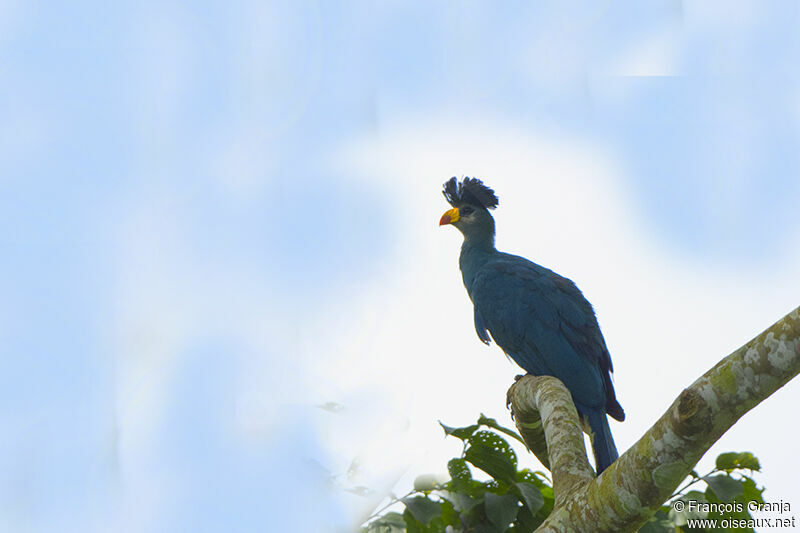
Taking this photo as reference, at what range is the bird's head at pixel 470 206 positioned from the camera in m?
7.02

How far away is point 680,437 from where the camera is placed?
2383mm

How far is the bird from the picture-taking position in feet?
16.9

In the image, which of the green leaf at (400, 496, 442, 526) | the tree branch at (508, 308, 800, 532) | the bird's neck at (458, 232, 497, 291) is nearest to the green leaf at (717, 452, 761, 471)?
the tree branch at (508, 308, 800, 532)

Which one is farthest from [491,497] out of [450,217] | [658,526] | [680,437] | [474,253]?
[450,217]

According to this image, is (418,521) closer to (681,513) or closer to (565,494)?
(565,494)

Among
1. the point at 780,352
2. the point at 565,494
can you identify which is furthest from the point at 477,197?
the point at 780,352

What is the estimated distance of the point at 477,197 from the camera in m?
7.23

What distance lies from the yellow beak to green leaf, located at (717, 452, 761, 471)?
3.96m

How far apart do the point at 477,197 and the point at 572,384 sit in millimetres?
2585

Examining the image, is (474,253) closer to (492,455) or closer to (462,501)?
(492,455)

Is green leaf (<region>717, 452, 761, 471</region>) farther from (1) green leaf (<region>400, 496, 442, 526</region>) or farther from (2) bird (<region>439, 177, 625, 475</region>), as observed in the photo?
(1) green leaf (<region>400, 496, 442, 526</region>)

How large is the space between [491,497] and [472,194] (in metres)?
3.92

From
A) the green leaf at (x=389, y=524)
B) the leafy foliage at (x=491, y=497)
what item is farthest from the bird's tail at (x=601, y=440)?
the green leaf at (x=389, y=524)

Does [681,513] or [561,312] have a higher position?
[561,312]
